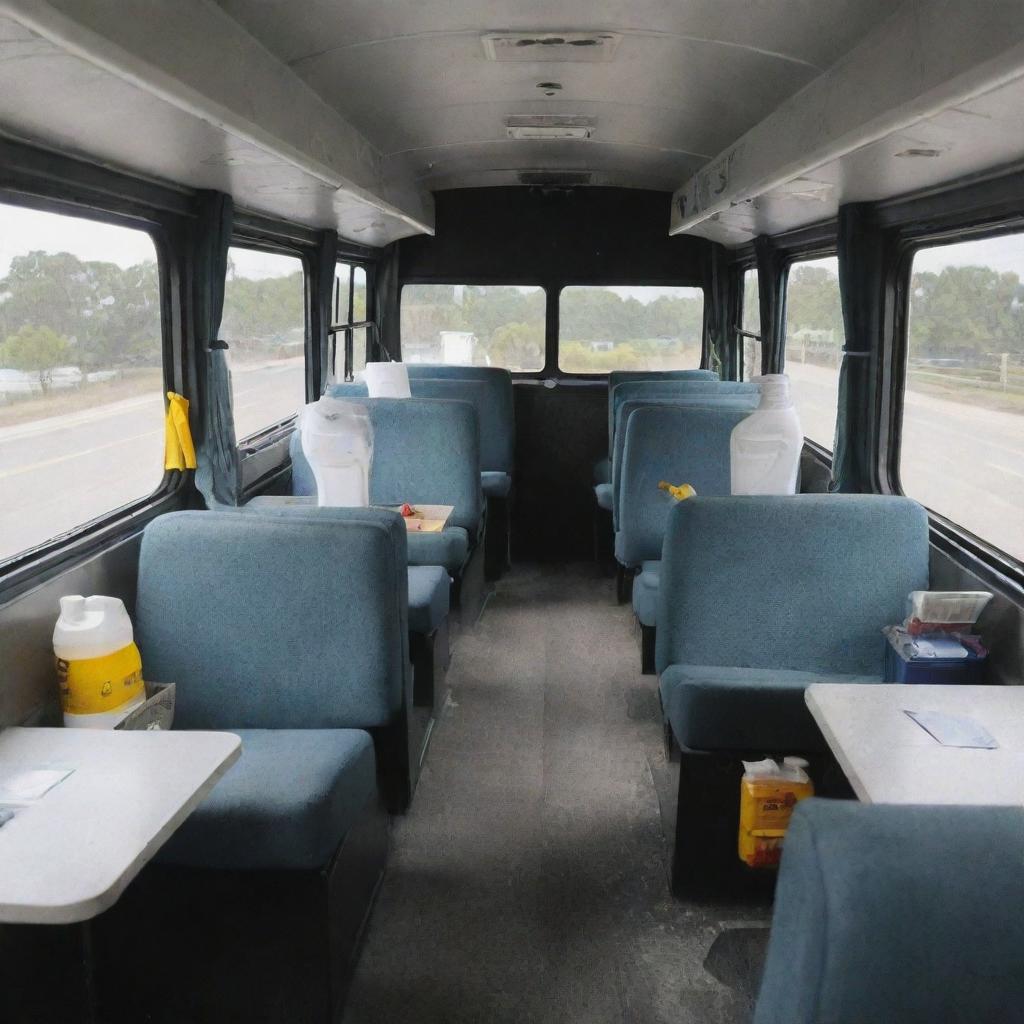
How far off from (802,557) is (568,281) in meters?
4.29

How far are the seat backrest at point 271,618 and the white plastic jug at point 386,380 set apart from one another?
2.47 meters

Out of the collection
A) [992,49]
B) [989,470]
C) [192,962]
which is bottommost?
[192,962]

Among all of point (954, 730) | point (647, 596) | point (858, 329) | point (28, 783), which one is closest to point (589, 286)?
point (858, 329)

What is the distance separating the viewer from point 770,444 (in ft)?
12.9

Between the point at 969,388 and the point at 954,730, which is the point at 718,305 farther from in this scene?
the point at 954,730

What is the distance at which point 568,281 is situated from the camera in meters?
6.78

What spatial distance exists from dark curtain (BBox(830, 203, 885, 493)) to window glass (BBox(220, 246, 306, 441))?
2.37 meters

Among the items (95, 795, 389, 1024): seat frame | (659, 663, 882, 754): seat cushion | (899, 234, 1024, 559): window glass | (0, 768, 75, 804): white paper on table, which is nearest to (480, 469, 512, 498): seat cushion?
(899, 234, 1024, 559): window glass

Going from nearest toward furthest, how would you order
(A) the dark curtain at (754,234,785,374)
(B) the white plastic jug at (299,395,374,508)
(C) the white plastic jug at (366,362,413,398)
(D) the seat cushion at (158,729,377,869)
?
(D) the seat cushion at (158,729,377,869), (B) the white plastic jug at (299,395,374,508), (C) the white plastic jug at (366,362,413,398), (A) the dark curtain at (754,234,785,374)

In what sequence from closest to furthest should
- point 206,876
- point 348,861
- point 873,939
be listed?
point 873,939 < point 206,876 < point 348,861

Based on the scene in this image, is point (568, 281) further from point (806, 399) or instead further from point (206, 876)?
point (206, 876)

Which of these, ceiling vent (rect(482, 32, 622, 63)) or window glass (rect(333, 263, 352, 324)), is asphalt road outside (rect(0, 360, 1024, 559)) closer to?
ceiling vent (rect(482, 32, 622, 63))

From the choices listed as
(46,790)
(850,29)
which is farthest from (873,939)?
(850,29)

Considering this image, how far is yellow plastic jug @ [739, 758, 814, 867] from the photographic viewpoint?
→ 250 cm
